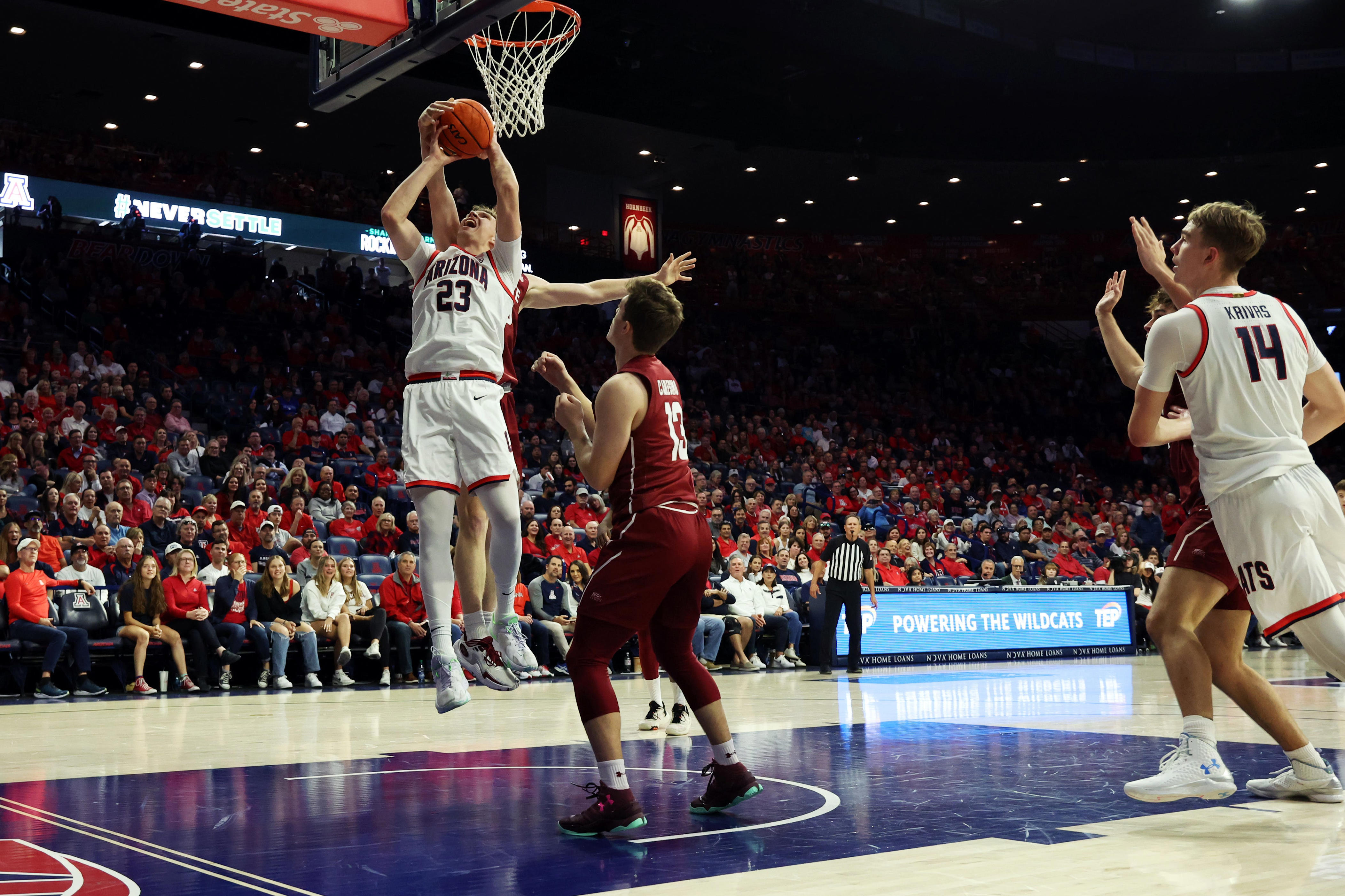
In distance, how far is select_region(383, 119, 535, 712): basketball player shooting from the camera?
5.33m

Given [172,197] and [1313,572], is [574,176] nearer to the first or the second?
[172,197]

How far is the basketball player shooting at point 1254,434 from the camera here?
13.3 ft

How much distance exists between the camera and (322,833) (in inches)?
167

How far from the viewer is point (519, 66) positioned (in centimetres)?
776

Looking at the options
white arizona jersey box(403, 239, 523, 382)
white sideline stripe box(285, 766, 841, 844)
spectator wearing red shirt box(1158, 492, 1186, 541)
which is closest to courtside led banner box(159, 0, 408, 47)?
white arizona jersey box(403, 239, 523, 382)

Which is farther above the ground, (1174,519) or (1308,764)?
(1174,519)

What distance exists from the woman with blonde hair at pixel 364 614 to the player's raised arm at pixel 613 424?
8.86 meters

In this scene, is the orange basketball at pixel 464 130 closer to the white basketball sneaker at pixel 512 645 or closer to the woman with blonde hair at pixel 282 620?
the white basketball sneaker at pixel 512 645

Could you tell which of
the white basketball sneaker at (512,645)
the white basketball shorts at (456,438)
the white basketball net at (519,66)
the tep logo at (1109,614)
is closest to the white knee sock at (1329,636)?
the white basketball sneaker at (512,645)

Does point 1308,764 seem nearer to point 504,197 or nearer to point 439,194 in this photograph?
point 504,197

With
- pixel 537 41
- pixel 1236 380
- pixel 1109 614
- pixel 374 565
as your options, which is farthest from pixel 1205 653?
pixel 1109 614

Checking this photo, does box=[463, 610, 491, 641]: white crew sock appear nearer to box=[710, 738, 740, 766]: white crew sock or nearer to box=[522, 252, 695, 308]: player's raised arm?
box=[710, 738, 740, 766]: white crew sock

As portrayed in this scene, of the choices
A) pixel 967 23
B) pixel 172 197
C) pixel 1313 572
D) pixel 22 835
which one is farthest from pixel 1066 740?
pixel 172 197

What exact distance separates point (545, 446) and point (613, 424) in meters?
15.2
